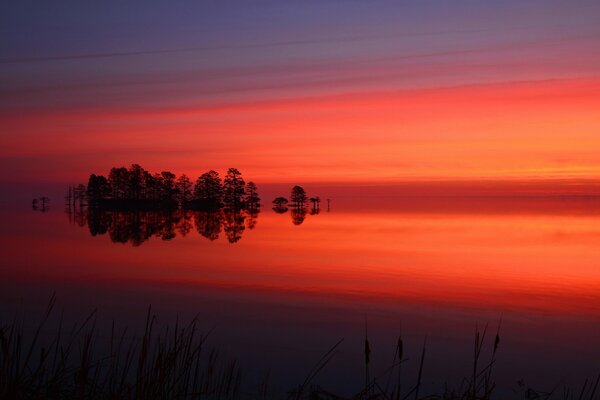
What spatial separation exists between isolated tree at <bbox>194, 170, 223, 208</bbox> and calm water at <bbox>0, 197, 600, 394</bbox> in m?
82.2

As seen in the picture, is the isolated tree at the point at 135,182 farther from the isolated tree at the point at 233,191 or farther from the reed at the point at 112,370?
the reed at the point at 112,370

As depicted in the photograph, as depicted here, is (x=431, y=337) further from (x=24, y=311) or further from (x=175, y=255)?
(x=175, y=255)

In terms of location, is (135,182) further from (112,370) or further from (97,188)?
(112,370)

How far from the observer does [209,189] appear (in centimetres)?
11256

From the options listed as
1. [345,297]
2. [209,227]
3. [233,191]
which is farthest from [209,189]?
[345,297]

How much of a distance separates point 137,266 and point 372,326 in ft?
37.6

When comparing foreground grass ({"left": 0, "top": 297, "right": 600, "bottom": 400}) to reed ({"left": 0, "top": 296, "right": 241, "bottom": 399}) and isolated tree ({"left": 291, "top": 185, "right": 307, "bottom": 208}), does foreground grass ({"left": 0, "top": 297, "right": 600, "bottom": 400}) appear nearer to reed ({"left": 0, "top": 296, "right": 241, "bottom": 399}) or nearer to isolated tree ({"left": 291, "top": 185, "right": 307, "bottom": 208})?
reed ({"left": 0, "top": 296, "right": 241, "bottom": 399})

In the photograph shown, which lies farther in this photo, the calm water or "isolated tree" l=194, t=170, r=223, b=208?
"isolated tree" l=194, t=170, r=223, b=208

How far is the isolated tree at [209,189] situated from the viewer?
4380 inches

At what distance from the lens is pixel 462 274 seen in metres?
19.2

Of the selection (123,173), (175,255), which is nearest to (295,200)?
(123,173)

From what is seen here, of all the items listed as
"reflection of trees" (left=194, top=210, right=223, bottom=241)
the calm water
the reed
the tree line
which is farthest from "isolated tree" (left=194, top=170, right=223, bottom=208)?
the reed

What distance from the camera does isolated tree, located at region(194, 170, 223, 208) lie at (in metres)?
111

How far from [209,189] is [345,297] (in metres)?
99.4
